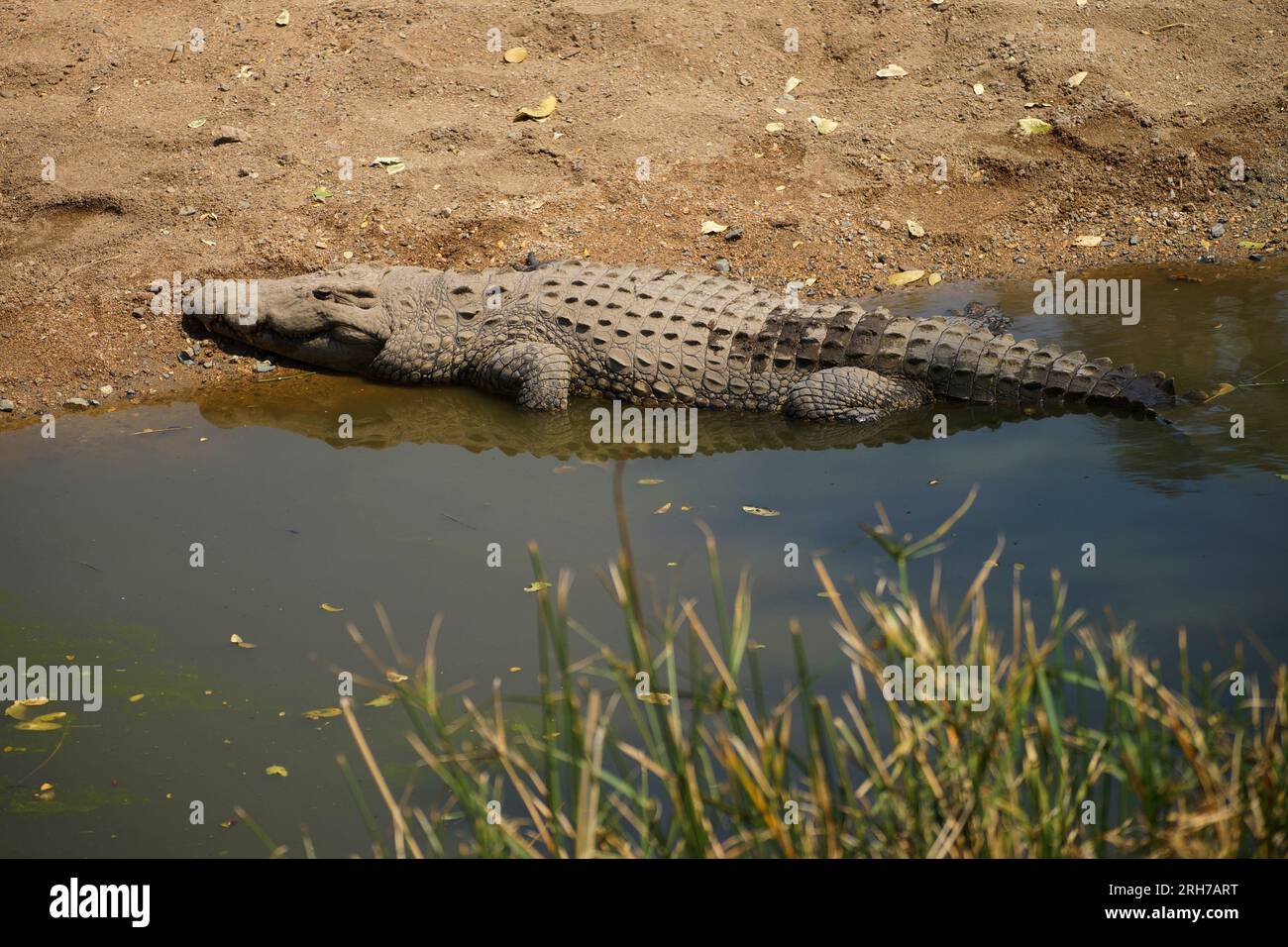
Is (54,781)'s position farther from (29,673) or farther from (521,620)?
(521,620)

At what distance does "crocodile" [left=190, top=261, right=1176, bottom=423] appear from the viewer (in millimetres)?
6996

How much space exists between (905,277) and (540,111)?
12.0ft

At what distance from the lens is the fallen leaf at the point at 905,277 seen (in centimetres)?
886

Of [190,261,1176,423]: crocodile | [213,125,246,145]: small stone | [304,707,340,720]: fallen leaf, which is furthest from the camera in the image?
[213,125,246,145]: small stone

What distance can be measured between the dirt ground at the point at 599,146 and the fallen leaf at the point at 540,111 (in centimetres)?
11

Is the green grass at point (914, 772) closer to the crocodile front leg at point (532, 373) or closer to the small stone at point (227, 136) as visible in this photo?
the crocodile front leg at point (532, 373)

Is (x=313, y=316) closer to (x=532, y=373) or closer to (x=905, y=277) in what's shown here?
(x=532, y=373)

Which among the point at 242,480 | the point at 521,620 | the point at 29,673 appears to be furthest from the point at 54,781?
the point at 242,480

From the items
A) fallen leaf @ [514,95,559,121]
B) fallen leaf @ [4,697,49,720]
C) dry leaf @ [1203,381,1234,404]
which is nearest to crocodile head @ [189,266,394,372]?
fallen leaf @ [514,95,559,121]

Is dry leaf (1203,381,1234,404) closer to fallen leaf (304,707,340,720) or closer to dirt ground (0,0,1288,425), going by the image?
dirt ground (0,0,1288,425)

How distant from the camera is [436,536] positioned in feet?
19.5

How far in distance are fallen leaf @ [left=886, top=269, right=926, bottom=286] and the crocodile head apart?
379 centimetres

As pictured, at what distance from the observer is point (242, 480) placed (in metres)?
6.72
